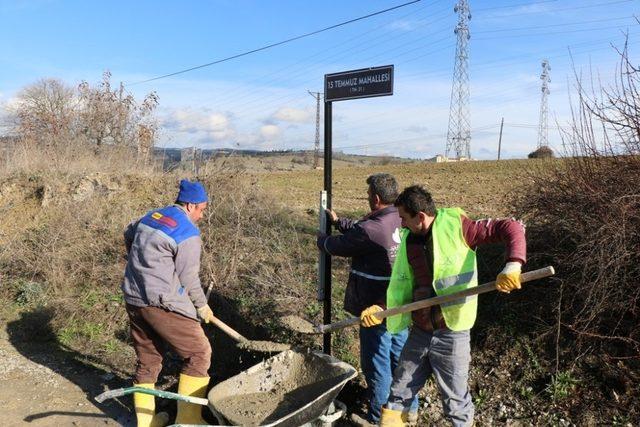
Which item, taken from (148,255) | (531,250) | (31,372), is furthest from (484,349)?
(31,372)

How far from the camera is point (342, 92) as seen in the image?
4453mm

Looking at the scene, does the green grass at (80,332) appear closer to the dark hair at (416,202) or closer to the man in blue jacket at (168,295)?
the man in blue jacket at (168,295)

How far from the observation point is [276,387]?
429 centimetres

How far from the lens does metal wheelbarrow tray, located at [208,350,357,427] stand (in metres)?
3.89

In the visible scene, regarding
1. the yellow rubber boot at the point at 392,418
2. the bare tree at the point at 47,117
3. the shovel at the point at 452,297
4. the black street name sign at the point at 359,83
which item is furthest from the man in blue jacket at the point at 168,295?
the bare tree at the point at 47,117

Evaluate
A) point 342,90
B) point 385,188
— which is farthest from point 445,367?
point 342,90

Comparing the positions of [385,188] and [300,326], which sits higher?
[385,188]

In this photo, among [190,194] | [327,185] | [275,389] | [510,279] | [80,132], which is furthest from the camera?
[80,132]

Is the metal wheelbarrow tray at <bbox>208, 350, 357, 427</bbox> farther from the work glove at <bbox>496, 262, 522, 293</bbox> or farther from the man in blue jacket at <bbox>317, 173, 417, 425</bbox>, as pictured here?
the work glove at <bbox>496, 262, 522, 293</bbox>

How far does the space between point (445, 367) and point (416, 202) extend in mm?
1030

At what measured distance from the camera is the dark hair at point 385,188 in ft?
13.2

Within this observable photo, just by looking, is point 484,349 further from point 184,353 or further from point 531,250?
point 184,353

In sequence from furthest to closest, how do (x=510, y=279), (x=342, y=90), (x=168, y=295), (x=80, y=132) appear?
(x=80, y=132) → (x=342, y=90) → (x=168, y=295) → (x=510, y=279)

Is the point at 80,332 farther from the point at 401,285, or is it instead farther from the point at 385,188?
the point at 401,285
